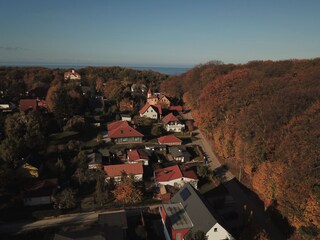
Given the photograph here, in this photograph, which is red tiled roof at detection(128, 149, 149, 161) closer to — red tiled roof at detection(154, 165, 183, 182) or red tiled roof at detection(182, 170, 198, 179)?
red tiled roof at detection(154, 165, 183, 182)

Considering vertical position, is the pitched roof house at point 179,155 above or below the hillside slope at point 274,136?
below

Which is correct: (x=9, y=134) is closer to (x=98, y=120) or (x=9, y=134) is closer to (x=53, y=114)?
(x=53, y=114)

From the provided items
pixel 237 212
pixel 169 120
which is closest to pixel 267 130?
pixel 237 212

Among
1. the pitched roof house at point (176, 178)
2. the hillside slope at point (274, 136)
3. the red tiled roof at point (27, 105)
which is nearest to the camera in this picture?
the hillside slope at point (274, 136)

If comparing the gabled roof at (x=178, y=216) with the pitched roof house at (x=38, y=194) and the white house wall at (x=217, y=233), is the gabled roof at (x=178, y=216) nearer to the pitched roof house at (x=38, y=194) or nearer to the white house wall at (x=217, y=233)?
the white house wall at (x=217, y=233)

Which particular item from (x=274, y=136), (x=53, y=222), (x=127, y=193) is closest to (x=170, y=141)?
(x=127, y=193)

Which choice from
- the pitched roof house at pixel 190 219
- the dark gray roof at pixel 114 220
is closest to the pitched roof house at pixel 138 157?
the pitched roof house at pixel 190 219

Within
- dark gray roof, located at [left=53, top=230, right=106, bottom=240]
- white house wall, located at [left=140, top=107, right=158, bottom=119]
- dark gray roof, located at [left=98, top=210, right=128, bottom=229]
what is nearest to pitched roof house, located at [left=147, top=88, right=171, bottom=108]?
white house wall, located at [left=140, top=107, right=158, bottom=119]

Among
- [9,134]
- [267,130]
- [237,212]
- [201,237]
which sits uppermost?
[267,130]
